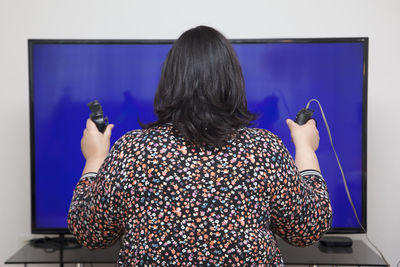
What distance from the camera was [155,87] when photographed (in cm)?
204

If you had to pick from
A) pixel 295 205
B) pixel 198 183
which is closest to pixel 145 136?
pixel 198 183

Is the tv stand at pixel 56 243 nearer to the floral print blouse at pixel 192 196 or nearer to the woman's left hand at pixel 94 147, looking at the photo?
the woman's left hand at pixel 94 147

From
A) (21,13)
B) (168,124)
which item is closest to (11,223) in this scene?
(21,13)

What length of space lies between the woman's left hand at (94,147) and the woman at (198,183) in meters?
0.18

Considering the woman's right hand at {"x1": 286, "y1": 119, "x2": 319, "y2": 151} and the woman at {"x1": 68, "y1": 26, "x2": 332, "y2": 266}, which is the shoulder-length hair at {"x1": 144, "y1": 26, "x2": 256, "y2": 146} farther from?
the woman's right hand at {"x1": 286, "y1": 119, "x2": 319, "y2": 151}

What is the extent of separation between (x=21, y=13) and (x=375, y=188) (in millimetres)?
2218

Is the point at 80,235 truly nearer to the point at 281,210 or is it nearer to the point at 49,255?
the point at 281,210

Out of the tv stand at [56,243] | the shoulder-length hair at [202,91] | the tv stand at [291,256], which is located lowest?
the tv stand at [291,256]

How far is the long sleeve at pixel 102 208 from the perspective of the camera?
1.02 metres

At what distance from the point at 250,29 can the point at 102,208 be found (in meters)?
1.60

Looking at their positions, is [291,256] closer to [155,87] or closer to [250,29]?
[155,87]

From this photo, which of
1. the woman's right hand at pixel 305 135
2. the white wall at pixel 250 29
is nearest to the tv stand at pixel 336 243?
the white wall at pixel 250 29

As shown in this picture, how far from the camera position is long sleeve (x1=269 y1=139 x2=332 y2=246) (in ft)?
3.42

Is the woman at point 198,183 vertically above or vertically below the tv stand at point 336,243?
above
